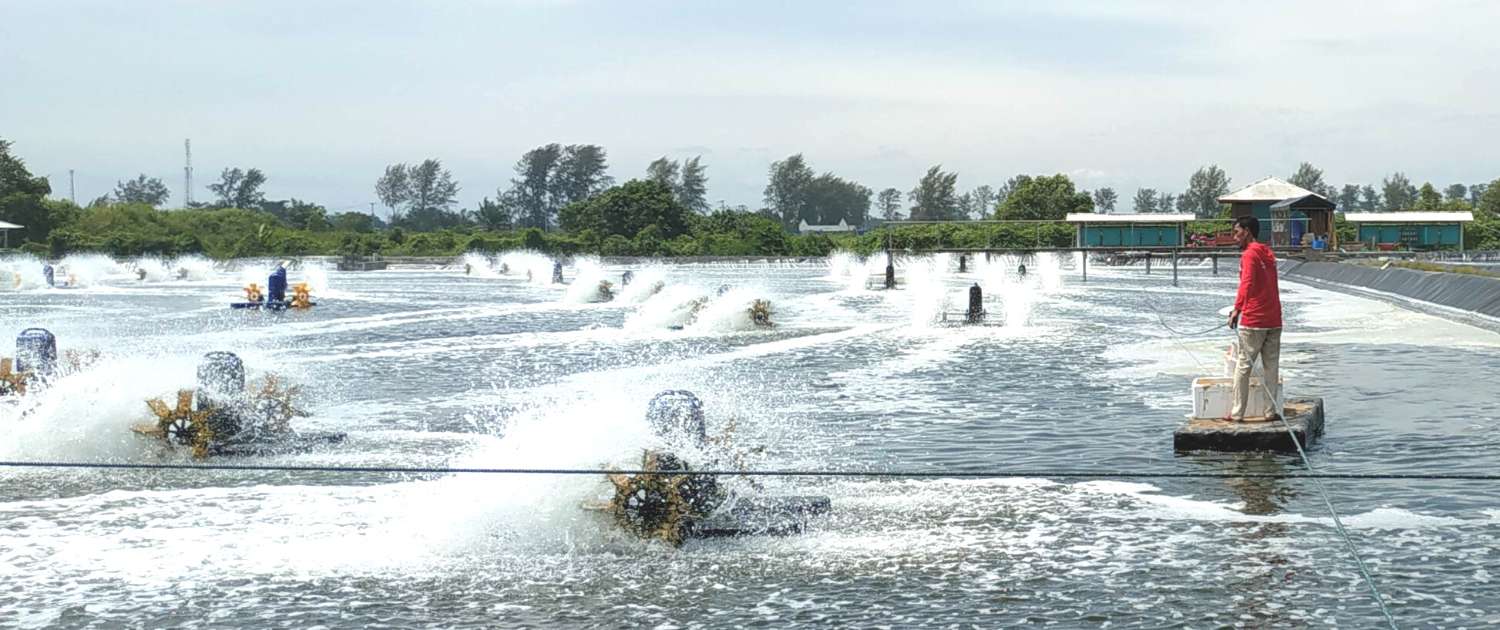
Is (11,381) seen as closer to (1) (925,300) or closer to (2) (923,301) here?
(2) (923,301)

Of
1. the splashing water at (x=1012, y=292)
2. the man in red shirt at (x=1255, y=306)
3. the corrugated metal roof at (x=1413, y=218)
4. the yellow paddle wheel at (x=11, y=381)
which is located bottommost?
the splashing water at (x=1012, y=292)

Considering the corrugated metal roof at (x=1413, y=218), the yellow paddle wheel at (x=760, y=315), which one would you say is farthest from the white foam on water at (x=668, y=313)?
the corrugated metal roof at (x=1413, y=218)

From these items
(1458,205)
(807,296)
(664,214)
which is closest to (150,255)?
(664,214)

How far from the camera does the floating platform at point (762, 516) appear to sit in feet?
35.3

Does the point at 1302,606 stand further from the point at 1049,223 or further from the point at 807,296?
the point at 1049,223

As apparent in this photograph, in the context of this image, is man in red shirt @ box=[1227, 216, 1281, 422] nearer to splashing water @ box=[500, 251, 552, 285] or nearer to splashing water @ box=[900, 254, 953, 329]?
splashing water @ box=[900, 254, 953, 329]

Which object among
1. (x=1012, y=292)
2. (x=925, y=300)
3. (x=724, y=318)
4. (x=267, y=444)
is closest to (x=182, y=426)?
(x=267, y=444)

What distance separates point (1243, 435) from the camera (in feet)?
45.3

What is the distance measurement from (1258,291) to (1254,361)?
57 centimetres

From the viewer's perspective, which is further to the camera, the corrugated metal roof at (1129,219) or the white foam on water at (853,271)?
the corrugated metal roof at (1129,219)

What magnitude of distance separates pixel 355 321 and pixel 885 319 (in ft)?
38.2

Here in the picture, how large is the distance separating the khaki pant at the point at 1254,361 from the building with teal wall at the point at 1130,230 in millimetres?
78767

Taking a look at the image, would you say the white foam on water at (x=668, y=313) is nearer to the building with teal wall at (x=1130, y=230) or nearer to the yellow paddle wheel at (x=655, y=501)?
the yellow paddle wheel at (x=655, y=501)

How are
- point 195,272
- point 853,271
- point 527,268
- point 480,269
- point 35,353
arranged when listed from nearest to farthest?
point 35,353 < point 853,271 < point 195,272 < point 527,268 < point 480,269
